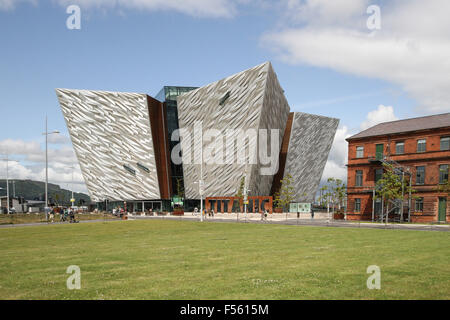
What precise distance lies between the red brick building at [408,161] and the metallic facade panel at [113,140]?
43515 millimetres

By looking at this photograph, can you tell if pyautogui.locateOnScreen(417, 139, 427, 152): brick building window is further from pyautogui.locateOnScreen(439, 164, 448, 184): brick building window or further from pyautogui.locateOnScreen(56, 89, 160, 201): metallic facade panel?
pyautogui.locateOnScreen(56, 89, 160, 201): metallic facade panel

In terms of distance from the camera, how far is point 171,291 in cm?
793

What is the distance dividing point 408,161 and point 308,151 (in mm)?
46230

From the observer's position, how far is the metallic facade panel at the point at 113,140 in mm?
75938

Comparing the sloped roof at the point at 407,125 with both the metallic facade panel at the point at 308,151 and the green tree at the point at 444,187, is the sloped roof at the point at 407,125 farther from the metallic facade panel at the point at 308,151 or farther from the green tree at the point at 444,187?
the metallic facade panel at the point at 308,151

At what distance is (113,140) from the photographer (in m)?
78.3

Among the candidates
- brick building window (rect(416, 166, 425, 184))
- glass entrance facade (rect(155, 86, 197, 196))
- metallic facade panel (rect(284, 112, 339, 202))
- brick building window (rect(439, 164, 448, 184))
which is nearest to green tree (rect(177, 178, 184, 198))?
glass entrance facade (rect(155, 86, 197, 196))

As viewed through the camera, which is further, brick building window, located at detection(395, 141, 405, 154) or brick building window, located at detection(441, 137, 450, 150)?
brick building window, located at detection(395, 141, 405, 154)

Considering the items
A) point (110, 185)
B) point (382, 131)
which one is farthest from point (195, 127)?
point (382, 131)

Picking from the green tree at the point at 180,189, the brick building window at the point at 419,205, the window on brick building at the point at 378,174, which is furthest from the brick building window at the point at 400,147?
the green tree at the point at 180,189

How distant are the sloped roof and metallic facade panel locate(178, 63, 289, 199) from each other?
20544mm

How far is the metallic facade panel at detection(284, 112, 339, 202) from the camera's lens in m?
82.4

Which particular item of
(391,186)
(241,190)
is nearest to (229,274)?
(391,186)
